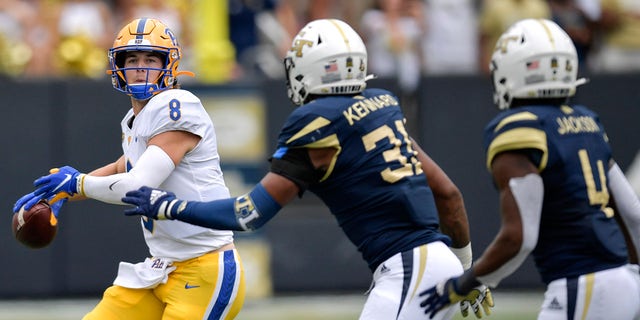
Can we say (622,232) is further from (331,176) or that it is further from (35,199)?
(35,199)

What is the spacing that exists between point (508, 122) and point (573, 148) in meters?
0.26

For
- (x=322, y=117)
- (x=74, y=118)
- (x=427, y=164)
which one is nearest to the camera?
(x=322, y=117)

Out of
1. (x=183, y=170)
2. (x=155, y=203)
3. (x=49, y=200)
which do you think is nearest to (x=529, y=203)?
(x=155, y=203)

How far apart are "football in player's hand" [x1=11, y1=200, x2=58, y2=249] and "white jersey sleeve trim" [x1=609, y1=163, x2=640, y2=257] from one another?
8.15 ft

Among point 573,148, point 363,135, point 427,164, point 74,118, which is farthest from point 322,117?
point 74,118

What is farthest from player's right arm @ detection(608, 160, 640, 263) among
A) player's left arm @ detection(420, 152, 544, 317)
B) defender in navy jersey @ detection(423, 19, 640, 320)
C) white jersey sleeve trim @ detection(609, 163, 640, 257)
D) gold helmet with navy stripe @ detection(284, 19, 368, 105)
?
gold helmet with navy stripe @ detection(284, 19, 368, 105)

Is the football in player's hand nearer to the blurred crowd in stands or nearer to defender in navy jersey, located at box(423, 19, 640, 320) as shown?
defender in navy jersey, located at box(423, 19, 640, 320)

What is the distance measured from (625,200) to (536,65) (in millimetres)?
664

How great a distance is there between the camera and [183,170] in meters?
5.33

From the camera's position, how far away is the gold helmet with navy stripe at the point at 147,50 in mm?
5461

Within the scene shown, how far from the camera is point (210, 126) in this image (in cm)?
542

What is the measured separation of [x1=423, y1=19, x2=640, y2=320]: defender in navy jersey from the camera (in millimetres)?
4406

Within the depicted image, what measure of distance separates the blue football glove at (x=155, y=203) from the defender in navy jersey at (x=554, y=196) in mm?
1146

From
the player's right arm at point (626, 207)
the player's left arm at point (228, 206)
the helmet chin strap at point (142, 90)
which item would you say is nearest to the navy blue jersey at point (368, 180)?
the player's left arm at point (228, 206)
